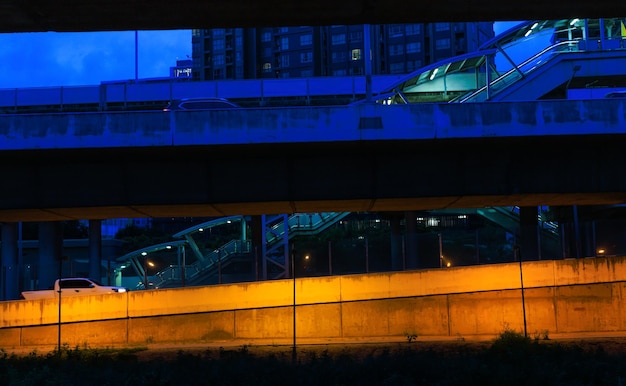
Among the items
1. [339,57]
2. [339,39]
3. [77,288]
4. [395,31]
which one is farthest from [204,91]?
[395,31]

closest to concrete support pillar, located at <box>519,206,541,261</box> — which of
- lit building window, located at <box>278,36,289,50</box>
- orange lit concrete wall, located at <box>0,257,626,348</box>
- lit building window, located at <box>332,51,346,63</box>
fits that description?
orange lit concrete wall, located at <box>0,257,626,348</box>

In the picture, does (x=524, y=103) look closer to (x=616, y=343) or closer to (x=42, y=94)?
(x=616, y=343)

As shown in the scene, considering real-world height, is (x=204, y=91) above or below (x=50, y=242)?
above

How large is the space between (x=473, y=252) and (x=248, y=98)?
4221 centimetres

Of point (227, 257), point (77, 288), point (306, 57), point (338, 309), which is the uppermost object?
point (306, 57)

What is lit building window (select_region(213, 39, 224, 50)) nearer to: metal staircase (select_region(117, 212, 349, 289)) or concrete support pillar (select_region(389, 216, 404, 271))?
metal staircase (select_region(117, 212, 349, 289))

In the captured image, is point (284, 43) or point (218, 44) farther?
point (218, 44)

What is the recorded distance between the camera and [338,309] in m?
26.2

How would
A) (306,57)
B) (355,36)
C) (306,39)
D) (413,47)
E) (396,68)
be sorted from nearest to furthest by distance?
(413,47) → (396,68) → (355,36) → (306,39) → (306,57)

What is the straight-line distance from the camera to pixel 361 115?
2070cm

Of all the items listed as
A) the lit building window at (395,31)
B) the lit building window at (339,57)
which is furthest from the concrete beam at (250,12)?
the lit building window at (339,57)

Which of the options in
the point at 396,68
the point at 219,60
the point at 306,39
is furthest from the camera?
the point at 219,60

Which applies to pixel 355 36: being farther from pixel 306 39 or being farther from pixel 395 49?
pixel 306 39

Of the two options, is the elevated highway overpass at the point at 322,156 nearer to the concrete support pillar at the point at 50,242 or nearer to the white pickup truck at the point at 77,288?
the white pickup truck at the point at 77,288
